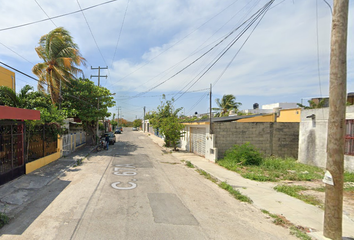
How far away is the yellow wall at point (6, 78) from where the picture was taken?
47.3 feet

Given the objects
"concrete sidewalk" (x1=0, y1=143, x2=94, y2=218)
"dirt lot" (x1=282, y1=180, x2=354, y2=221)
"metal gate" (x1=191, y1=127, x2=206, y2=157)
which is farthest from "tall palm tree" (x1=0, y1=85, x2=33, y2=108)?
"dirt lot" (x1=282, y1=180, x2=354, y2=221)

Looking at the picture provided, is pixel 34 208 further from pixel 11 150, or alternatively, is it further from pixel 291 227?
pixel 291 227

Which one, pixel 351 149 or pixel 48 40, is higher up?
pixel 48 40

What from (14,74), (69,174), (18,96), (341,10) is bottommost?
(69,174)

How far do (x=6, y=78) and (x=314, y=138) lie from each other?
2031cm

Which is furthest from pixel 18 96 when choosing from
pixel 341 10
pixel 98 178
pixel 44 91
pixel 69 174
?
pixel 341 10

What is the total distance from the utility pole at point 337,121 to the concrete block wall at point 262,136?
970cm

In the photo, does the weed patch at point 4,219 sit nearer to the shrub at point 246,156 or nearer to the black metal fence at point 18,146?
the black metal fence at point 18,146

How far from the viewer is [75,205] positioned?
5809mm

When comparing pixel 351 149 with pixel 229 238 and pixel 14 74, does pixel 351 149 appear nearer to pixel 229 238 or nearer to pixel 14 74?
pixel 229 238

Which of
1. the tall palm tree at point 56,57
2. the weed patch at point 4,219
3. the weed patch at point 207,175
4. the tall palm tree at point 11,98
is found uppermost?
the tall palm tree at point 56,57

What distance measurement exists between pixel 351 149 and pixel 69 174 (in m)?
13.0

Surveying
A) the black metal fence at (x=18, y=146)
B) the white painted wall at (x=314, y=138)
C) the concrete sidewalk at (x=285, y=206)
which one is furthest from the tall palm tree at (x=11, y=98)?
the white painted wall at (x=314, y=138)

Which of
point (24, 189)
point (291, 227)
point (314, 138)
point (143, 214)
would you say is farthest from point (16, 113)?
point (314, 138)
